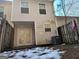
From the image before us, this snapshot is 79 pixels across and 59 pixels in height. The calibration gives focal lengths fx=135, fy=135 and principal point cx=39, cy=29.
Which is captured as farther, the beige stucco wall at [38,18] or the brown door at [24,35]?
the brown door at [24,35]

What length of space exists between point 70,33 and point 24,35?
5.01m

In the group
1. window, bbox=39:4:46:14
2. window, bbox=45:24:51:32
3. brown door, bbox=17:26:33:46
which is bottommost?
brown door, bbox=17:26:33:46

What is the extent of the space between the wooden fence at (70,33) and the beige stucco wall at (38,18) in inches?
52.9

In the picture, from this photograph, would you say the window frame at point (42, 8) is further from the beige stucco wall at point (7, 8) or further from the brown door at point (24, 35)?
the beige stucco wall at point (7, 8)

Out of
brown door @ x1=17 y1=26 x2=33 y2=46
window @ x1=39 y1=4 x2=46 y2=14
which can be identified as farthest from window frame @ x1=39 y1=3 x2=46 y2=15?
brown door @ x1=17 y1=26 x2=33 y2=46

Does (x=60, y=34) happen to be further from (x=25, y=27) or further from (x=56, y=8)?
(x=25, y=27)

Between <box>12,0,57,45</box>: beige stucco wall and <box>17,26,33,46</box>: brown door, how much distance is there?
103 cm

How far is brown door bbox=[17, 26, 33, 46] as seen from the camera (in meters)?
13.1

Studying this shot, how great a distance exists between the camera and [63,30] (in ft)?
37.2

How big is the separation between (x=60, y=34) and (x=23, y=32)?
3.64 meters

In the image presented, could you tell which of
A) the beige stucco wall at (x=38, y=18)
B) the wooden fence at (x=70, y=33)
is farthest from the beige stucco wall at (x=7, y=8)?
the wooden fence at (x=70, y=33)

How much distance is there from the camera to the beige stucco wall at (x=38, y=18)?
12.5 metres

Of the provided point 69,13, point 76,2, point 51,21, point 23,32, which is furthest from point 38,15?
point 76,2

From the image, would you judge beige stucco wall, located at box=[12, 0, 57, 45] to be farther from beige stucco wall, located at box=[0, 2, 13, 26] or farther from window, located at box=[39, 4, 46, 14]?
beige stucco wall, located at box=[0, 2, 13, 26]
